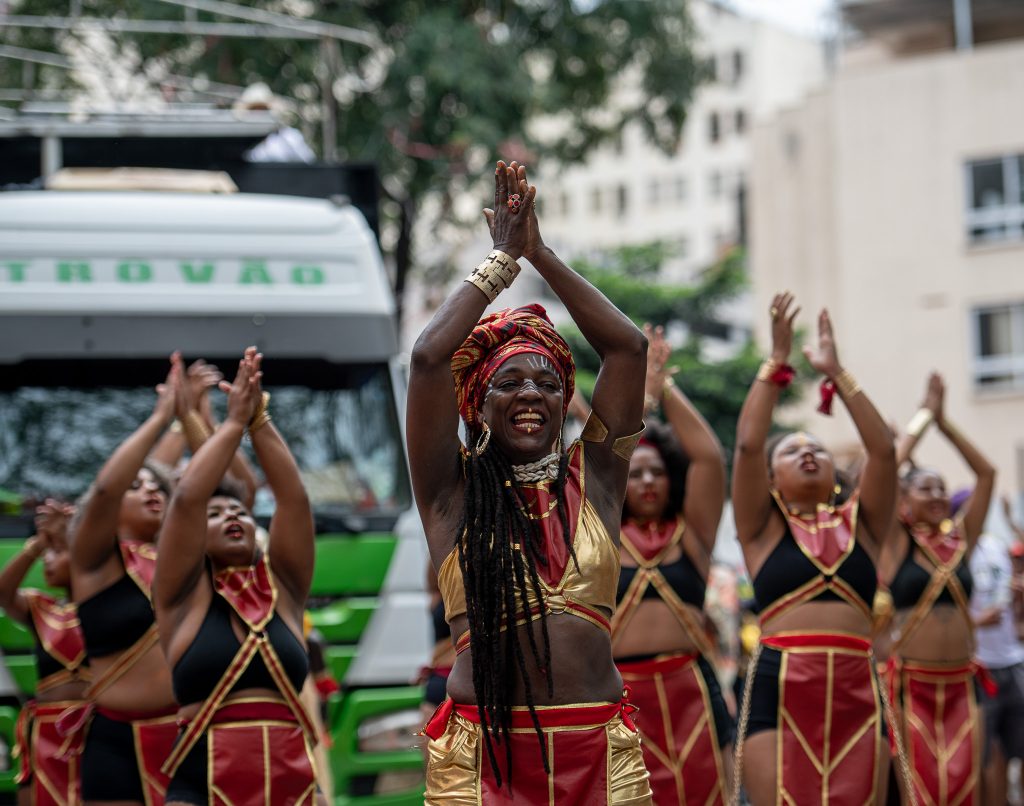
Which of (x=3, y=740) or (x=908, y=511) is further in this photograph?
(x=908, y=511)

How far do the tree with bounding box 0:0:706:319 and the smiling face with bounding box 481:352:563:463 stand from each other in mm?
11041

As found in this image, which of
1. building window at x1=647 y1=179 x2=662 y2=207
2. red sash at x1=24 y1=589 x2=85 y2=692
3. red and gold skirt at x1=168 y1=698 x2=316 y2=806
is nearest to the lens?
red and gold skirt at x1=168 y1=698 x2=316 y2=806

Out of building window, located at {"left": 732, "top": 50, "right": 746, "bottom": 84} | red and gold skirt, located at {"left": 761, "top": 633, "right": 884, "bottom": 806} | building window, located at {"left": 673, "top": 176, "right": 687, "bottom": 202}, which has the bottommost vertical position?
red and gold skirt, located at {"left": 761, "top": 633, "right": 884, "bottom": 806}

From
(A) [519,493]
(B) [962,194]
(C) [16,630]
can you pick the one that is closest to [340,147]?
(C) [16,630]

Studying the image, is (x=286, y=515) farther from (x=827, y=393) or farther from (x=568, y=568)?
(x=827, y=393)

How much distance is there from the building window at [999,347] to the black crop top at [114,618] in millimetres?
24048

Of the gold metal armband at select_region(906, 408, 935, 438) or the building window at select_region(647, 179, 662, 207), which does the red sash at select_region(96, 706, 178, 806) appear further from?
the building window at select_region(647, 179, 662, 207)

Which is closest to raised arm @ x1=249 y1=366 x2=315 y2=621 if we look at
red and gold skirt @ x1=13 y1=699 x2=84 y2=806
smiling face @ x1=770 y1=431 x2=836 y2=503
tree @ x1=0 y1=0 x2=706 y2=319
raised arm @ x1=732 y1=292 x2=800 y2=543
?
red and gold skirt @ x1=13 y1=699 x2=84 y2=806

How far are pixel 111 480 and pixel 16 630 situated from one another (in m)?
1.78

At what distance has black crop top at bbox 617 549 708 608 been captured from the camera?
662cm

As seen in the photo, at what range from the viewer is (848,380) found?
6.42 m

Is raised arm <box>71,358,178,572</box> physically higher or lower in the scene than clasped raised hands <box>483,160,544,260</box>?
lower

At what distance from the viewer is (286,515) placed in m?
5.73

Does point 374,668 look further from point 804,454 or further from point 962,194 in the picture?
point 962,194
